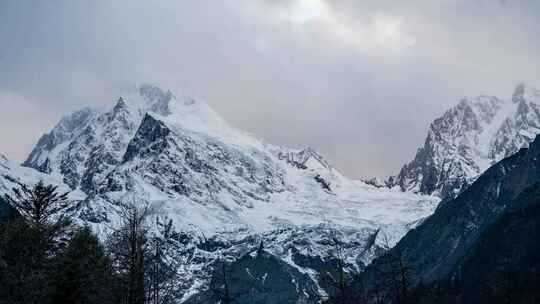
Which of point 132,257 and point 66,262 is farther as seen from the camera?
point 66,262

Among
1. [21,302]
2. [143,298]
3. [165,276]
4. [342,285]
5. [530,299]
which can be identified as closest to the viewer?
[21,302]

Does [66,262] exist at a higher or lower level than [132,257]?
higher

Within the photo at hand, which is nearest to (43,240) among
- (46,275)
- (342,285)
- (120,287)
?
(46,275)

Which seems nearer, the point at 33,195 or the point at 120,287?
the point at 120,287

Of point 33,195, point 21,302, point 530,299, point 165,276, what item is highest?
point 530,299

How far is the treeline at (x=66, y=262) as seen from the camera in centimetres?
4684

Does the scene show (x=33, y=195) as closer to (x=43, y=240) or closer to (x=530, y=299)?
(x=43, y=240)

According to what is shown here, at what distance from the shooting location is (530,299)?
179750 millimetres

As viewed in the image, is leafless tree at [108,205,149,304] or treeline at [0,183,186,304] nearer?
treeline at [0,183,186,304]

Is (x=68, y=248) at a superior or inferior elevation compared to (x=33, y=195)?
inferior

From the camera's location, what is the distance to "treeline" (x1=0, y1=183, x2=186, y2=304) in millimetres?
46844

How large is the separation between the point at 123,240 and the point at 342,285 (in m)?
17.3

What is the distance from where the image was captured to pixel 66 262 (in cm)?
5156

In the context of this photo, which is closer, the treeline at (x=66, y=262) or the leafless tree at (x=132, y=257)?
the treeline at (x=66, y=262)
